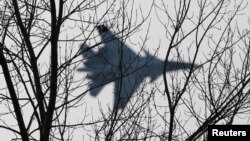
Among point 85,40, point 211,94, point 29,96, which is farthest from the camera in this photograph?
point 211,94

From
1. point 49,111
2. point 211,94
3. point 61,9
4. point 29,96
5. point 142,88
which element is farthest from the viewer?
point 142,88

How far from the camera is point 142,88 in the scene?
9.05 meters

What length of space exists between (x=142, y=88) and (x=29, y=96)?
9.46 ft

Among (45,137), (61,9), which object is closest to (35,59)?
(61,9)

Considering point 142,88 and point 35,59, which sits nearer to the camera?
point 35,59

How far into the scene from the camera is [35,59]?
22.7 ft

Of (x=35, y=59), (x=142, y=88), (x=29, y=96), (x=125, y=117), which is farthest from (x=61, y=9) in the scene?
(x=142, y=88)

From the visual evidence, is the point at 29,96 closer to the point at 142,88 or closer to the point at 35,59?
the point at 35,59

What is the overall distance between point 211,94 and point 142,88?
5.06 feet

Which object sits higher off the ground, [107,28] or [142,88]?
Answer: [107,28]

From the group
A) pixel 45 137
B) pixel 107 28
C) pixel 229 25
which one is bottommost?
pixel 45 137

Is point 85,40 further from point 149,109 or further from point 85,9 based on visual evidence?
point 149,109

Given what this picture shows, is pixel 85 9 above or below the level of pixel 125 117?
above

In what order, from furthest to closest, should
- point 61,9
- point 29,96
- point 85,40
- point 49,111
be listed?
point 85,40, point 29,96, point 61,9, point 49,111
